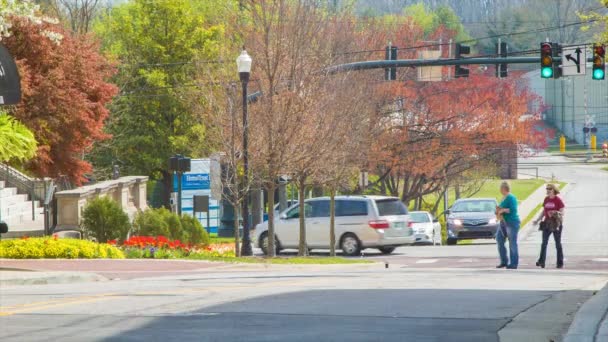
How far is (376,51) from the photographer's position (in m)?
47.6

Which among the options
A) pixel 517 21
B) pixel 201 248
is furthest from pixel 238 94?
pixel 517 21

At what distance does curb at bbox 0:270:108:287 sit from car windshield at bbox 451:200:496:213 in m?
25.1

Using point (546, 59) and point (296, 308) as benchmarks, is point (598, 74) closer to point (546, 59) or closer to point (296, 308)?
point (546, 59)

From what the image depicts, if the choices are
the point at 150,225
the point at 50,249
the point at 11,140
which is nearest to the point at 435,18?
the point at 150,225

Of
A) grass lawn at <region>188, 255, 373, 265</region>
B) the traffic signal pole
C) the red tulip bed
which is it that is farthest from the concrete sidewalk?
the traffic signal pole

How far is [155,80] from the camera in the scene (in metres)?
51.2

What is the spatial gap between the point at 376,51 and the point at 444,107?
3.69m

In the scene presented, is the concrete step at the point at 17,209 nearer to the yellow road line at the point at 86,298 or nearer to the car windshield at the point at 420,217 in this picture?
the car windshield at the point at 420,217

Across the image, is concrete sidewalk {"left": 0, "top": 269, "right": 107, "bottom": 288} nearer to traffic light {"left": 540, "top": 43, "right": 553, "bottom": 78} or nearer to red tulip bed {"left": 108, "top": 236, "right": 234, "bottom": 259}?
red tulip bed {"left": 108, "top": 236, "right": 234, "bottom": 259}

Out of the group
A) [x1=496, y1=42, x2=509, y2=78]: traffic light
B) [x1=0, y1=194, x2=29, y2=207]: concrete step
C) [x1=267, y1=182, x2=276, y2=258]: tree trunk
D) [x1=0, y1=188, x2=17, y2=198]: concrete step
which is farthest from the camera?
[x1=0, y1=188, x2=17, y2=198]: concrete step

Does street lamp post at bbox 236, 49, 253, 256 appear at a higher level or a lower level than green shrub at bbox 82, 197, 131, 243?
higher

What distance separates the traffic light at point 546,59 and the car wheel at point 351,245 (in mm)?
6973

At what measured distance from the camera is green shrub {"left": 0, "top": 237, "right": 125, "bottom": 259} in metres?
23.5

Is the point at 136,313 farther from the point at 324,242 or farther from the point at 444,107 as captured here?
the point at 444,107
